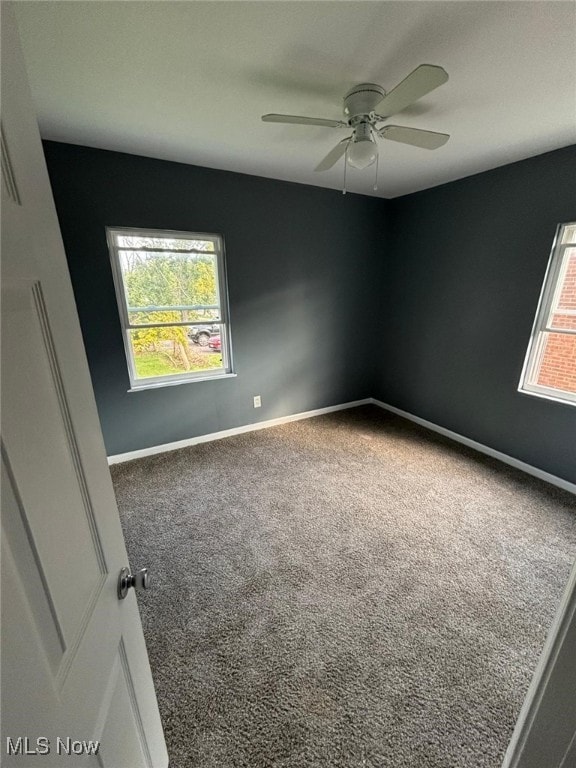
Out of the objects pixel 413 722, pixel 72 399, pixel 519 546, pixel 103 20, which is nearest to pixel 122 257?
pixel 103 20

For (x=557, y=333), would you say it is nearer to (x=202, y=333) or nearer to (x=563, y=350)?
(x=563, y=350)

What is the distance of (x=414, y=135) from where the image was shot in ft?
5.25

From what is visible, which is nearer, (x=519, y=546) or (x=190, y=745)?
(x=190, y=745)

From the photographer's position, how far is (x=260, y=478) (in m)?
2.61

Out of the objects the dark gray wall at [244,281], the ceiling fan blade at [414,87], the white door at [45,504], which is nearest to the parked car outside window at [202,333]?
the dark gray wall at [244,281]

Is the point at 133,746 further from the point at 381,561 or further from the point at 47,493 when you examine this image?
the point at 381,561

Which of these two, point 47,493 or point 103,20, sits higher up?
point 103,20

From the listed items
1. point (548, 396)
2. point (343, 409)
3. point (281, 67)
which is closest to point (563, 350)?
point (548, 396)

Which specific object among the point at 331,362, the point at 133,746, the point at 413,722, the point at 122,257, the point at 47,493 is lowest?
the point at 413,722

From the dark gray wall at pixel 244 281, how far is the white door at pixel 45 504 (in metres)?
2.20

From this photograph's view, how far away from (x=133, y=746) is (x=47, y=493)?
79cm

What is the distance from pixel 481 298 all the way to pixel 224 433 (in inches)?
111

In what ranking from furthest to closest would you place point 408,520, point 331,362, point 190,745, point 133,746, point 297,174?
point 331,362, point 297,174, point 408,520, point 190,745, point 133,746

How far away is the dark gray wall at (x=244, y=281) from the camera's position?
2336 mm
